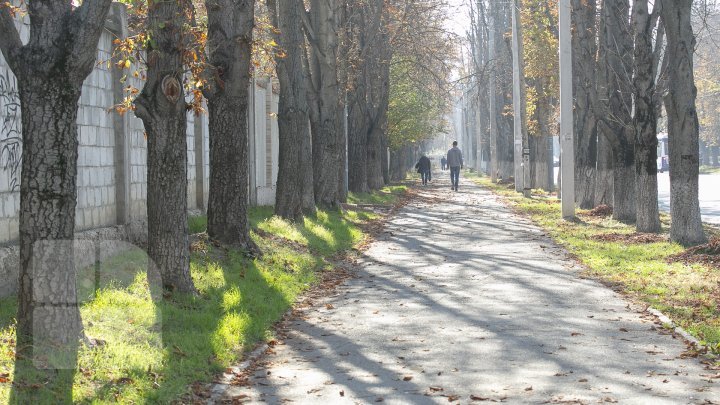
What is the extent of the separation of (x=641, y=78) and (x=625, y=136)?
4323mm

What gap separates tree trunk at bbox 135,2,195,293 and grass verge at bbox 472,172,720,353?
498 cm

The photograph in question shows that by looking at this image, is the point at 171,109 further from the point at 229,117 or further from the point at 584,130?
the point at 584,130

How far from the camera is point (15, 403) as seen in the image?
6293 millimetres

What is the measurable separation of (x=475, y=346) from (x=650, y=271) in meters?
5.79

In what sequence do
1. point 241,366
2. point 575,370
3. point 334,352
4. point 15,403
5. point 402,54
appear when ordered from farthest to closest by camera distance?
point 402,54 → point 334,352 → point 241,366 → point 575,370 → point 15,403

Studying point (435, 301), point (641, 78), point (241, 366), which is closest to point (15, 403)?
point (241, 366)

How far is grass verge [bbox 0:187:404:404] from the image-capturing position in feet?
23.3

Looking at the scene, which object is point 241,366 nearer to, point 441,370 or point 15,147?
point 441,370

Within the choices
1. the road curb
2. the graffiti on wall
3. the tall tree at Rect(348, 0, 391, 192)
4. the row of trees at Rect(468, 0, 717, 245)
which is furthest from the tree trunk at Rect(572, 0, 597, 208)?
the graffiti on wall

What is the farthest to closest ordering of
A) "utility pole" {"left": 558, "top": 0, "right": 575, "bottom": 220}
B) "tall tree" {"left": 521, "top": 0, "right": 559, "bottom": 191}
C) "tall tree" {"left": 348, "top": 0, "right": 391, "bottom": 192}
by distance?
"tall tree" {"left": 348, "top": 0, "right": 391, "bottom": 192}
"tall tree" {"left": 521, "top": 0, "right": 559, "bottom": 191}
"utility pole" {"left": 558, "top": 0, "right": 575, "bottom": 220}

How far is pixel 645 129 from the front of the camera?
63.9 feet

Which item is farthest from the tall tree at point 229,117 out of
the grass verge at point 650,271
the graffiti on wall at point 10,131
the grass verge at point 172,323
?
the grass verge at point 650,271

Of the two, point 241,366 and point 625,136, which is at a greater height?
point 625,136

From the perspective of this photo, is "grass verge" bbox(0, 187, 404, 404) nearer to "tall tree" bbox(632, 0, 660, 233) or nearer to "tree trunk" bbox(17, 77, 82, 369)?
"tree trunk" bbox(17, 77, 82, 369)
